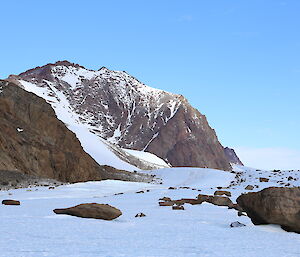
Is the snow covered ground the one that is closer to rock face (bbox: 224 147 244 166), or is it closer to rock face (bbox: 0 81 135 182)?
rock face (bbox: 0 81 135 182)

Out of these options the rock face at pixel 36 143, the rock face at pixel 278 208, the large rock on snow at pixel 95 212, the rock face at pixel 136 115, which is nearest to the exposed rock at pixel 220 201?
the rock face at pixel 278 208

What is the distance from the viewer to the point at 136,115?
146 metres

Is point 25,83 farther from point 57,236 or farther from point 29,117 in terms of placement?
point 57,236

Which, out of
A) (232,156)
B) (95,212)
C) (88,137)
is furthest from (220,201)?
(232,156)

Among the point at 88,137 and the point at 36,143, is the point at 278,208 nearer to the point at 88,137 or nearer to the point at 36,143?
the point at 36,143

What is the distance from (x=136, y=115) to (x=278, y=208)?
13862 cm

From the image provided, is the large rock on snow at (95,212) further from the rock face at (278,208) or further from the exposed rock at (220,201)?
the exposed rock at (220,201)

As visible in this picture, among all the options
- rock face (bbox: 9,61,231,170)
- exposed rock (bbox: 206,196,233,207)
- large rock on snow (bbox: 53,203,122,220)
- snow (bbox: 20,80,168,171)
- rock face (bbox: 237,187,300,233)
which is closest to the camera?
rock face (bbox: 237,187,300,233)

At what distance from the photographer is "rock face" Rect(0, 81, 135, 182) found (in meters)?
32.7

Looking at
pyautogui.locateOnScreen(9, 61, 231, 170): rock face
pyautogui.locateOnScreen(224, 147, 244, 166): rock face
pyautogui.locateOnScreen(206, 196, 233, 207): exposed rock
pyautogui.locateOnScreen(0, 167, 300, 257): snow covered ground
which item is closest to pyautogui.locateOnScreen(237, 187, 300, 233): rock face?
pyautogui.locateOnScreen(0, 167, 300, 257): snow covered ground

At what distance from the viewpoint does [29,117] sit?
40.5m

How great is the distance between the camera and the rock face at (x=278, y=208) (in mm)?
7953

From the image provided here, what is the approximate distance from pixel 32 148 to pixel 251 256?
104ft

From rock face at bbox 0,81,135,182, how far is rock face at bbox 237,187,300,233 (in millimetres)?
22727
